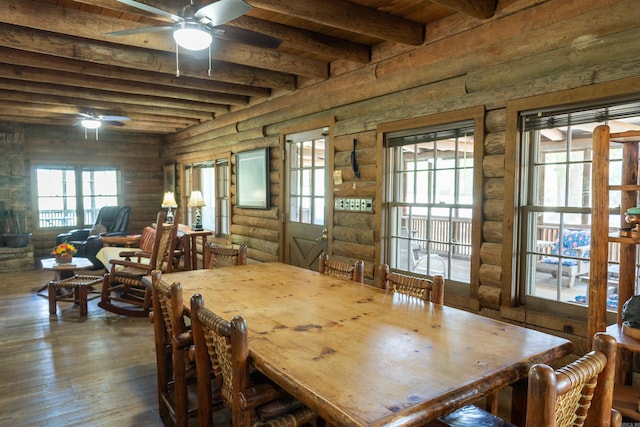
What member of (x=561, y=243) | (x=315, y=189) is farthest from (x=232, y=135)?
(x=561, y=243)

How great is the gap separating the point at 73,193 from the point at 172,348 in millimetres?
7972

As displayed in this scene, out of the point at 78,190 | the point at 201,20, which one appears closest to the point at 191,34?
the point at 201,20

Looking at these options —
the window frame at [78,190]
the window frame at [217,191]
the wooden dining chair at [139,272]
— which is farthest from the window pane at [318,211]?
the window frame at [78,190]

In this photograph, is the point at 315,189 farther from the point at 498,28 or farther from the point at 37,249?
the point at 37,249

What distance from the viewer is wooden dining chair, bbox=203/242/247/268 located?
3.56 meters

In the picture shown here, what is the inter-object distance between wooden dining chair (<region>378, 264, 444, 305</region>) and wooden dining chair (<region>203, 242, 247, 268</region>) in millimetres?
1435

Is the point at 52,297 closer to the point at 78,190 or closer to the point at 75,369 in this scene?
the point at 75,369

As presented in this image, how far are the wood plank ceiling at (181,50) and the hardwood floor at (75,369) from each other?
2.61 m

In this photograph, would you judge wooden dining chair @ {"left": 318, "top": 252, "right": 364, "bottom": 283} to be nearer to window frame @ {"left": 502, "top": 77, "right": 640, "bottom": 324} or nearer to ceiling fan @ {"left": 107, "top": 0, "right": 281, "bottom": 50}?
window frame @ {"left": 502, "top": 77, "right": 640, "bottom": 324}

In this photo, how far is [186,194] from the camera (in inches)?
347

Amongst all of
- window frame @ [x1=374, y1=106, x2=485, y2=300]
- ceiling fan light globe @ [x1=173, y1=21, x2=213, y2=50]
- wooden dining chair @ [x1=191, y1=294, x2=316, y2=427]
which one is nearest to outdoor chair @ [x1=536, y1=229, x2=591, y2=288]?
window frame @ [x1=374, y1=106, x2=485, y2=300]

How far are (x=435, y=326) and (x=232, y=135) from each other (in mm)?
5595

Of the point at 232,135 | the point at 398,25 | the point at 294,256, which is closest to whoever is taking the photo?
the point at 398,25

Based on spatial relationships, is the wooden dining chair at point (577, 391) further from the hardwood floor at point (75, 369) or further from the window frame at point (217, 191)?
→ the window frame at point (217, 191)
